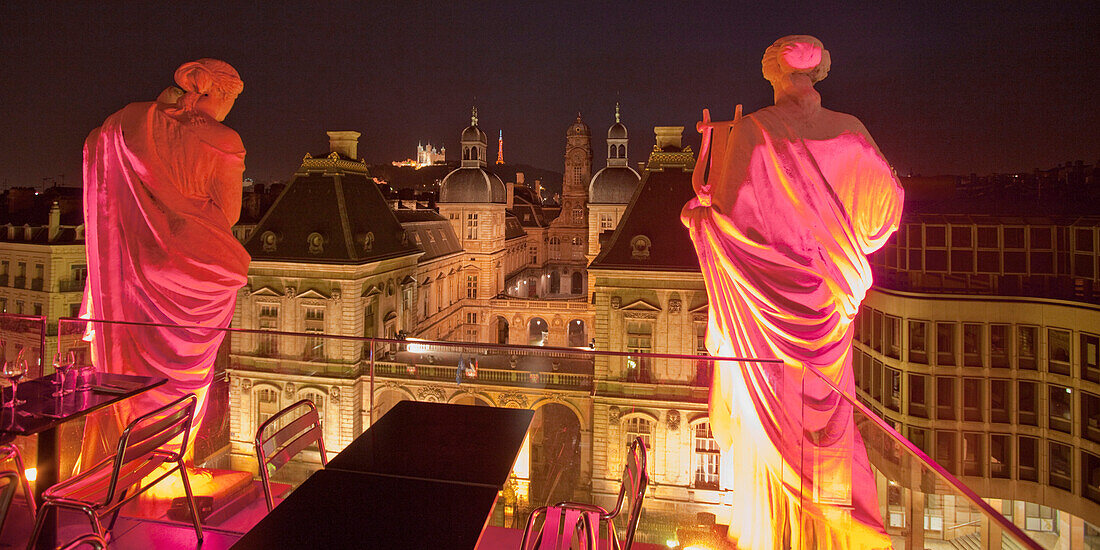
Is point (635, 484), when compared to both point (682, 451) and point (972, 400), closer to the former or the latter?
point (682, 451)

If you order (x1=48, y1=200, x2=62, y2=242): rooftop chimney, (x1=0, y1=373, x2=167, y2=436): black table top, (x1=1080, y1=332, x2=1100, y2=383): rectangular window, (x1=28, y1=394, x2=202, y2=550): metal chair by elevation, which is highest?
(x1=48, y1=200, x2=62, y2=242): rooftop chimney

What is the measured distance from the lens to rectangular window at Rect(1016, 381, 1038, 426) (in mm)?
19594

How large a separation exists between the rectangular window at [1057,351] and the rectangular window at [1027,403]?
1018 millimetres

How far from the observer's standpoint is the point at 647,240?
61.3 feet

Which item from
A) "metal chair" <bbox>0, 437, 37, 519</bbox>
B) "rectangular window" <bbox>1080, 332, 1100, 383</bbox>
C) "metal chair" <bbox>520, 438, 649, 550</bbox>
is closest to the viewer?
"metal chair" <bbox>520, 438, 649, 550</bbox>

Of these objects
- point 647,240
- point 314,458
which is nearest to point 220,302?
point 314,458

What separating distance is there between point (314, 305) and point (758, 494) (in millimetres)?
18888

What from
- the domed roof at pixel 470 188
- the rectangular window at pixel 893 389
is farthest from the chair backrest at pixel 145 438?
the domed roof at pixel 470 188

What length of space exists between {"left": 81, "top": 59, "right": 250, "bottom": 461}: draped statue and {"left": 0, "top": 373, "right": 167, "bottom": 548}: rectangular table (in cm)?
113

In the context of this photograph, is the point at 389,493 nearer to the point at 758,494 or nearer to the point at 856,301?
the point at 758,494

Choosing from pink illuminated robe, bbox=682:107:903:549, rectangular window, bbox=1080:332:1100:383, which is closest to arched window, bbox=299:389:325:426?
pink illuminated robe, bbox=682:107:903:549

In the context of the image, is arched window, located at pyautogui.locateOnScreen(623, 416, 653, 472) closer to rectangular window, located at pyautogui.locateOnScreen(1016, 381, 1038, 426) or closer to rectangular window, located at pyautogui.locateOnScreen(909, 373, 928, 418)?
rectangular window, located at pyautogui.locateOnScreen(909, 373, 928, 418)

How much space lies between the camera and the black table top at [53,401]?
369 centimetres

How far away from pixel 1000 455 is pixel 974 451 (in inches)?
32.4
